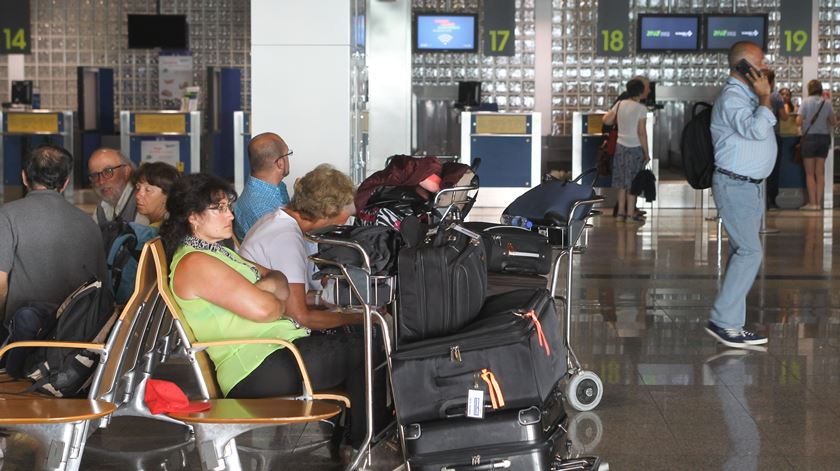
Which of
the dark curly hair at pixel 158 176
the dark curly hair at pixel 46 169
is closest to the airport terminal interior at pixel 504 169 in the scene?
the dark curly hair at pixel 46 169

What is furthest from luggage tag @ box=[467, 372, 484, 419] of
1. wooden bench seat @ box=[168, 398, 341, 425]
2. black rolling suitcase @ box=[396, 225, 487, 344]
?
wooden bench seat @ box=[168, 398, 341, 425]

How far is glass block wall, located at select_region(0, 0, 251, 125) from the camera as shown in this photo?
20.5 metres

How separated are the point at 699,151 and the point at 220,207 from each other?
3285 mm

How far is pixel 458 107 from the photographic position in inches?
645

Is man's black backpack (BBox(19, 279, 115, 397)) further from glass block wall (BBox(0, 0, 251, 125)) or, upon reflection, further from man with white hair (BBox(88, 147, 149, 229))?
glass block wall (BBox(0, 0, 251, 125))

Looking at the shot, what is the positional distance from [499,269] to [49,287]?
1.73m

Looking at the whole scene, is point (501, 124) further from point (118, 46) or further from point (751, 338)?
point (751, 338)

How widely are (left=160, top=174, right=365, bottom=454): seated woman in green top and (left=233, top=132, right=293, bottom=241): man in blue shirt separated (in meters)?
1.27

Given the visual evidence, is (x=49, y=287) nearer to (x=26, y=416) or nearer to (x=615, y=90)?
(x=26, y=416)

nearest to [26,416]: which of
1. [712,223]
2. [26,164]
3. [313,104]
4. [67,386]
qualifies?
[67,386]

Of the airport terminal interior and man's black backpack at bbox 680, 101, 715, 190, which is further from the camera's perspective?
man's black backpack at bbox 680, 101, 715, 190

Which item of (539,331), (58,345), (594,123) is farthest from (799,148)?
(58,345)

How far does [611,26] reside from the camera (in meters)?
18.5

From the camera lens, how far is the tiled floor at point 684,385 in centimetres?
431
